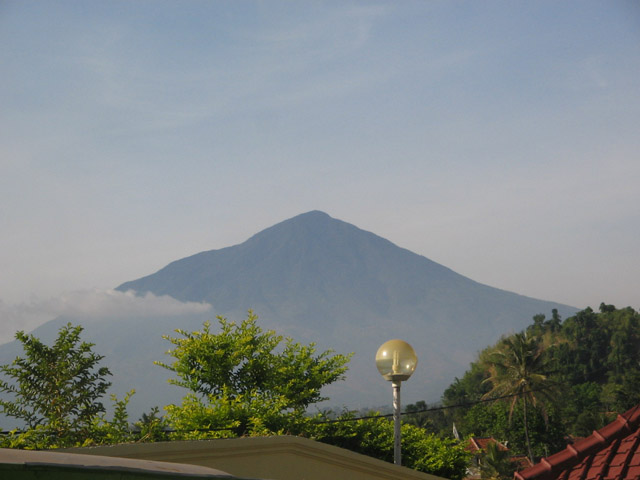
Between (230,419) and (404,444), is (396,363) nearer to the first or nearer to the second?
(404,444)

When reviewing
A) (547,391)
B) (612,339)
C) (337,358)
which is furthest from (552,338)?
(337,358)

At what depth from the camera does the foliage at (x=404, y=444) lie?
63.4ft

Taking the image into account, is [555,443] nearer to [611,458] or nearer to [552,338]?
[552,338]

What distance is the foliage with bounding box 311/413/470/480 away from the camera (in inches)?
760

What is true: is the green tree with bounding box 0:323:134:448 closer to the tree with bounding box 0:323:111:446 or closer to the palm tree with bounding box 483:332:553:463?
the tree with bounding box 0:323:111:446

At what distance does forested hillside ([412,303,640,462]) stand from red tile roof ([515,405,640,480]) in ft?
157

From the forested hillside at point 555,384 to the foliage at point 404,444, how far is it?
113ft

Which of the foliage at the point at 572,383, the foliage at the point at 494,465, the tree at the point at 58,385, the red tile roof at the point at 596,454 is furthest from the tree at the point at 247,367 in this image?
the foliage at the point at 572,383

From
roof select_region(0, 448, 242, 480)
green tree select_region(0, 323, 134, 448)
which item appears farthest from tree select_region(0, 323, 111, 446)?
roof select_region(0, 448, 242, 480)

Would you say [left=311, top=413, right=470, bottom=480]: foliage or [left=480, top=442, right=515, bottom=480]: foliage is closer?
[left=311, top=413, right=470, bottom=480]: foliage

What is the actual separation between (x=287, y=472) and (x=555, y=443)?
7405 cm

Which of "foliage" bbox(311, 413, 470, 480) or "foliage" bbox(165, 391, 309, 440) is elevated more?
"foliage" bbox(165, 391, 309, 440)

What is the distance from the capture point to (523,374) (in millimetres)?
81125

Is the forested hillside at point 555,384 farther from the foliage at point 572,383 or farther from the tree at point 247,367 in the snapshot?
the tree at point 247,367
